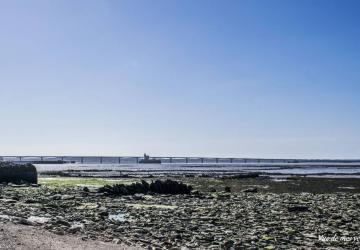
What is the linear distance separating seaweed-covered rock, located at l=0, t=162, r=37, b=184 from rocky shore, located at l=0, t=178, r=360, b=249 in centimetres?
2291

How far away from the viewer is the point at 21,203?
95.3 ft

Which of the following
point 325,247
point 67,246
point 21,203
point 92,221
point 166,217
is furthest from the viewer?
point 21,203

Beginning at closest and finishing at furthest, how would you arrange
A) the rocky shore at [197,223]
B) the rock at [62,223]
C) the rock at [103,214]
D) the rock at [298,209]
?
1. the rocky shore at [197,223]
2. the rock at [62,223]
3. the rock at [103,214]
4. the rock at [298,209]

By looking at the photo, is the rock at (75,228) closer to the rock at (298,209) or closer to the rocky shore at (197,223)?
the rocky shore at (197,223)

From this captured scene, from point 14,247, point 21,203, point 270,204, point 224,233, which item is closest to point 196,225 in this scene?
point 224,233

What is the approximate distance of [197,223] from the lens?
21.2 metres

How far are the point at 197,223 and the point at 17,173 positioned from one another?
1445 inches

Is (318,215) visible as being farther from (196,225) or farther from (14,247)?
(14,247)

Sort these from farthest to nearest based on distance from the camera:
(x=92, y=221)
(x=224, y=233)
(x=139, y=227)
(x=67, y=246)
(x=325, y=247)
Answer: (x=92, y=221), (x=139, y=227), (x=224, y=233), (x=325, y=247), (x=67, y=246)

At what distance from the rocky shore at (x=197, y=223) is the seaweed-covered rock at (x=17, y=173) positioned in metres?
22.9

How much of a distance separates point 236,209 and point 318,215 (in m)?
4.72

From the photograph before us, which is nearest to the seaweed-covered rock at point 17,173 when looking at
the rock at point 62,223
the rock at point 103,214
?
the rock at point 103,214

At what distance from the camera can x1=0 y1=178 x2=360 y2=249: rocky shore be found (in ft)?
55.4

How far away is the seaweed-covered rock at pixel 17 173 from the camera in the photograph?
51781 millimetres
